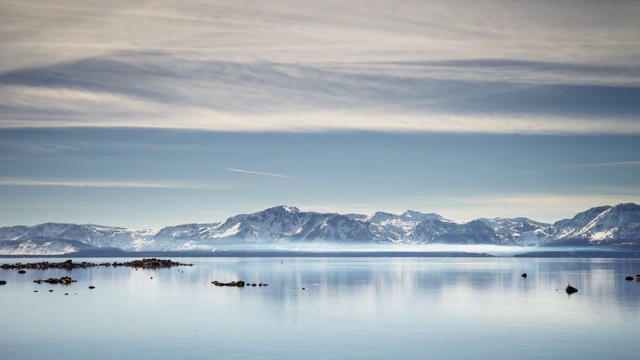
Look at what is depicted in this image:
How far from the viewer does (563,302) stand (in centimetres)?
10744

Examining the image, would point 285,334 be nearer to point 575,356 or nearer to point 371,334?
point 371,334

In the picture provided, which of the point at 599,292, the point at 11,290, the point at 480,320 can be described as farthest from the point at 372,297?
the point at 11,290

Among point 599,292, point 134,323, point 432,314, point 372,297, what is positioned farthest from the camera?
point 599,292

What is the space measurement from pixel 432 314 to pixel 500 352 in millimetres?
29965

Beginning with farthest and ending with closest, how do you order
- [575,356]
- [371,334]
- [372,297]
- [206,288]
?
[206,288] → [372,297] → [371,334] → [575,356]

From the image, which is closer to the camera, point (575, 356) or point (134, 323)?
point (575, 356)

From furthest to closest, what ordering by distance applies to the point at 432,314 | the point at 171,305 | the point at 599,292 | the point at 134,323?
1. the point at 599,292
2. the point at 171,305
3. the point at 432,314
4. the point at 134,323

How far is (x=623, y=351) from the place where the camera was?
201 ft

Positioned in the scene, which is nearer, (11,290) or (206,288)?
(11,290)

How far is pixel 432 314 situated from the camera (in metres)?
89.9

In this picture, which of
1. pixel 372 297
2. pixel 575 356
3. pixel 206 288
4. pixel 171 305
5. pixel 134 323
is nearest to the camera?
pixel 575 356

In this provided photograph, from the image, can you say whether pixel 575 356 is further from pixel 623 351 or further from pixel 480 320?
pixel 480 320

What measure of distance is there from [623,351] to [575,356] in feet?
18.4

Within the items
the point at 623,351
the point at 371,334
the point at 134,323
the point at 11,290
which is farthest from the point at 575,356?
the point at 11,290
